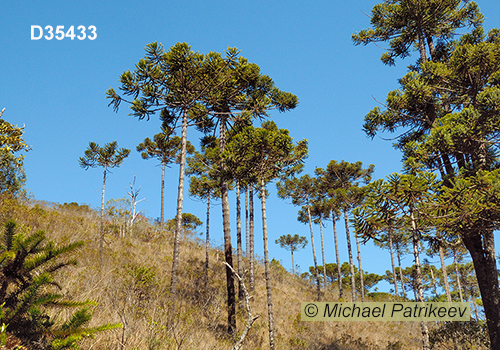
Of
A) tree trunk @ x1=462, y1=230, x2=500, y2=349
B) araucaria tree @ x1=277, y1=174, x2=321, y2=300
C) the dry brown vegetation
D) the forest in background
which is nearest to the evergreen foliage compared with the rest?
the dry brown vegetation

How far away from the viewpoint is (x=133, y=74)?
12375 mm

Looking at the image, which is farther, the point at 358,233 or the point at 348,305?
the point at 348,305

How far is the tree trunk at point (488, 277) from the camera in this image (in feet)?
31.5

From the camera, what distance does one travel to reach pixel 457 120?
9445 millimetres

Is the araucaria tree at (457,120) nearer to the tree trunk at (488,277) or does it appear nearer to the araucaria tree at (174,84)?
the tree trunk at (488,277)

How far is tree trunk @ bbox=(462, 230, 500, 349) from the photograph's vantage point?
959 cm

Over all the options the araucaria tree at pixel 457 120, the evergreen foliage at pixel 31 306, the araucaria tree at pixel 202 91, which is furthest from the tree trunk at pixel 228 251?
the evergreen foliage at pixel 31 306

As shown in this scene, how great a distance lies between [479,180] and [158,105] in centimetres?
1240

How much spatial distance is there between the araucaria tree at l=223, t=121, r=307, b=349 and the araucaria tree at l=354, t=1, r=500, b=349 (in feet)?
12.2

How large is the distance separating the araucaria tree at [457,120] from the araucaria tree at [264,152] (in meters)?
3.72

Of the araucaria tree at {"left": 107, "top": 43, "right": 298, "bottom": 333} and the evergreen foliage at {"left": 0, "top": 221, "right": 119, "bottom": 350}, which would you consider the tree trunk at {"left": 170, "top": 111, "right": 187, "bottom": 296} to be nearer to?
the araucaria tree at {"left": 107, "top": 43, "right": 298, "bottom": 333}

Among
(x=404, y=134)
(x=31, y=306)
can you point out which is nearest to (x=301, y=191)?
(x=404, y=134)

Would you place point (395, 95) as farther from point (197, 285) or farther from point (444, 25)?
point (197, 285)

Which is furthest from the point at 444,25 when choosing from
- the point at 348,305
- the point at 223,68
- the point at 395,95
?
the point at 348,305
